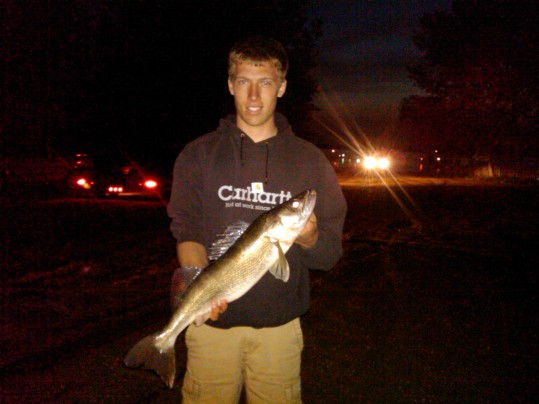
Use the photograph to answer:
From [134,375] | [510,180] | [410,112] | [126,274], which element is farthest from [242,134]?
[410,112]

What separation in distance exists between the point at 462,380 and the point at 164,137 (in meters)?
14.6

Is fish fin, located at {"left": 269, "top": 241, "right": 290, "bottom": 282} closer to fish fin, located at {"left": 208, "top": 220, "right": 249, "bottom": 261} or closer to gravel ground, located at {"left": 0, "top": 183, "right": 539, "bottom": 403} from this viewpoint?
fish fin, located at {"left": 208, "top": 220, "right": 249, "bottom": 261}

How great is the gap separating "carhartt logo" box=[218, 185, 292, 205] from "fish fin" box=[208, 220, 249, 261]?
164mm

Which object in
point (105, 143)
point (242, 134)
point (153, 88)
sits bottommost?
point (242, 134)

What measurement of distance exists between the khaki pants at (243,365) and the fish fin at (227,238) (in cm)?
45

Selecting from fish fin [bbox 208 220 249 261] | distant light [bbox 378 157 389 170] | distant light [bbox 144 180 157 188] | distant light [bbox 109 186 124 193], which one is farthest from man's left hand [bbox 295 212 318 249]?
distant light [bbox 378 157 389 170]

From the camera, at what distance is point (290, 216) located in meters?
2.57

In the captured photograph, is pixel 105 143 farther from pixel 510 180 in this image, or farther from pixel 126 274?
pixel 510 180

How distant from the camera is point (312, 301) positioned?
6227 mm

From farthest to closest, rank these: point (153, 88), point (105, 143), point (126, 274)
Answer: point (105, 143) < point (153, 88) < point (126, 274)

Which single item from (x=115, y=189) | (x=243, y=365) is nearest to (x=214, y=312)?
(x=243, y=365)

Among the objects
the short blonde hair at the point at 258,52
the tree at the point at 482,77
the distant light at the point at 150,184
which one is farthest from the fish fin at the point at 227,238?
the tree at the point at 482,77

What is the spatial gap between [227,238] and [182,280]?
38cm

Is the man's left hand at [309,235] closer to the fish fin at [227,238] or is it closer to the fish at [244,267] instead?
the fish at [244,267]
